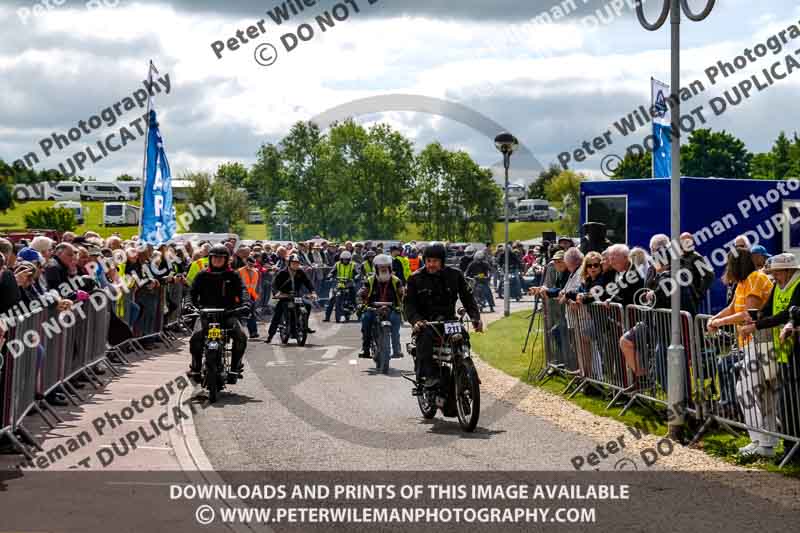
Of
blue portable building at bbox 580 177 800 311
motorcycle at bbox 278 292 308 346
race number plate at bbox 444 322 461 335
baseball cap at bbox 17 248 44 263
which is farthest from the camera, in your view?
motorcycle at bbox 278 292 308 346

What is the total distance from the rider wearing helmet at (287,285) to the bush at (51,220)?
6366 centimetres

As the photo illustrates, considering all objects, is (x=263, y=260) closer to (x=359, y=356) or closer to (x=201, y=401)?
(x=359, y=356)

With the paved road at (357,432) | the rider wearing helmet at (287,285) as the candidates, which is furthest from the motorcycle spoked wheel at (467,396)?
the rider wearing helmet at (287,285)

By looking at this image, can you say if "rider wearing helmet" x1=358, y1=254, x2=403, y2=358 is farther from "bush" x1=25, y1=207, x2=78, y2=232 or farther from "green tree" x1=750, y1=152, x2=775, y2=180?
"green tree" x1=750, y1=152, x2=775, y2=180

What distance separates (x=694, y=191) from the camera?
2062 centimetres

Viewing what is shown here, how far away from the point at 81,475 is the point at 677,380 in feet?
18.6

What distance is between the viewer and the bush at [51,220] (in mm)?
83000

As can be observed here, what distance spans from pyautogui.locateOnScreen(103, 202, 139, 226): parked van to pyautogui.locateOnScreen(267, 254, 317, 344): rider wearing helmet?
76729 millimetres

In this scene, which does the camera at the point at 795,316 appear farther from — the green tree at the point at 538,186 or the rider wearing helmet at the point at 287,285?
the green tree at the point at 538,186

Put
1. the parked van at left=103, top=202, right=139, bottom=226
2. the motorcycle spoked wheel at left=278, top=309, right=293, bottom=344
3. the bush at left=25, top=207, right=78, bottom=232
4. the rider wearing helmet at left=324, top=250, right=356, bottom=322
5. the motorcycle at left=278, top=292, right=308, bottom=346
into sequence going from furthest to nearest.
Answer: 1. the parked van at left=103, top=202, right=139, bottom=226
2. the bush at left=25, top=207, right=78, bottom=232
3. the rider wearing helmet at left=324, top=250, right=356, bottom=322
4. the motorcycle spoked wheel at left=278, top=309, right=293, bottom=344
5. the motorcycle at left=278, top=292, right=308, bottom=346

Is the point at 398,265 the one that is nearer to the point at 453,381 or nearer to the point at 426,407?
the point at 426,407

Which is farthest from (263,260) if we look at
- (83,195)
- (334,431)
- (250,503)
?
(83,195)

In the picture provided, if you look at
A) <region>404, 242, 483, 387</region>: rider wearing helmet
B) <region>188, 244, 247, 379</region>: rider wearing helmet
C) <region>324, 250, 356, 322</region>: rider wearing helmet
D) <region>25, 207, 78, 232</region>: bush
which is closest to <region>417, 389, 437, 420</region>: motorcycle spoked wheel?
<region>404, 242, 483, 387</region>: rider wearing helmet

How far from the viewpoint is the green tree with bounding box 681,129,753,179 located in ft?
389
